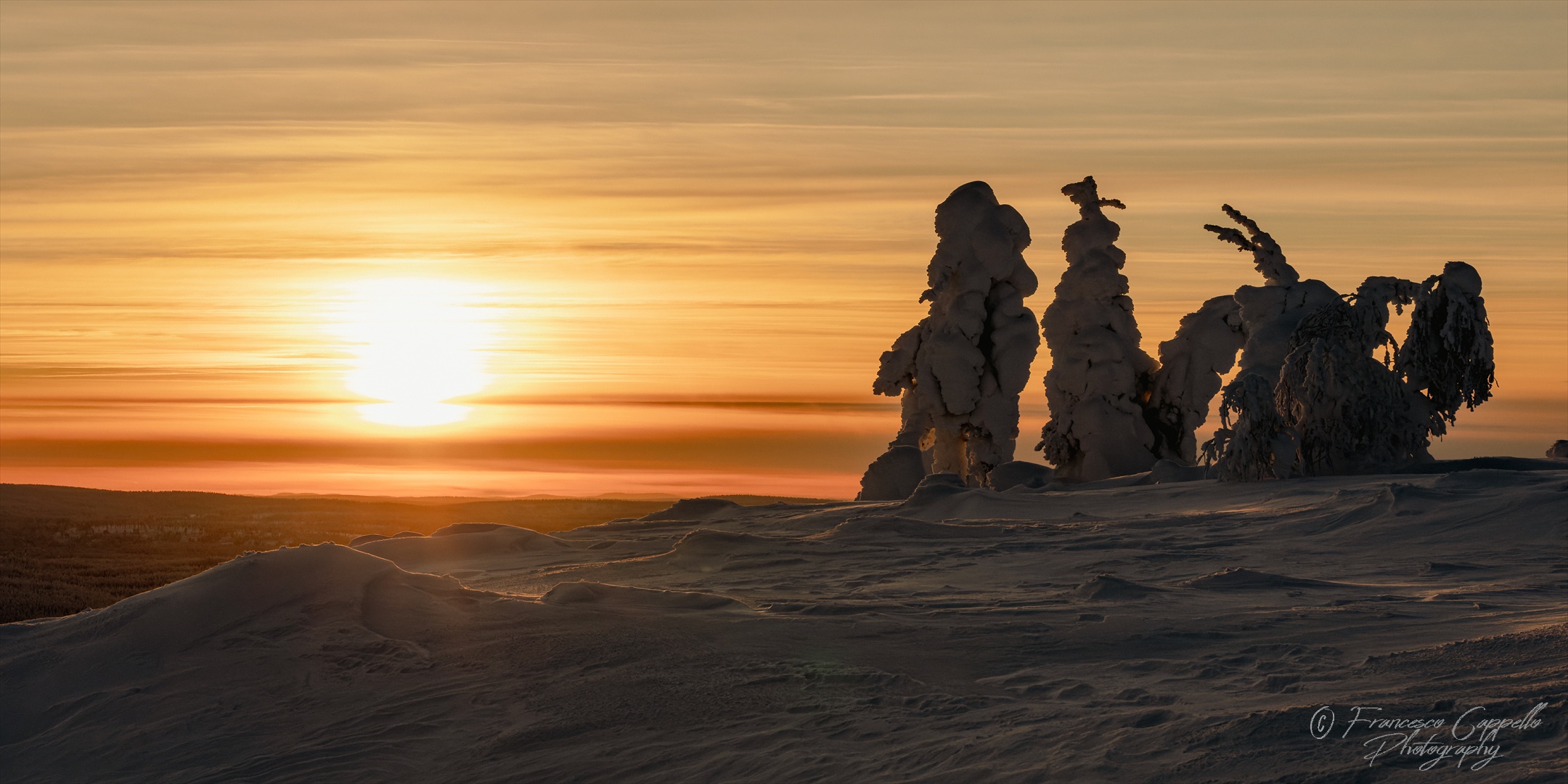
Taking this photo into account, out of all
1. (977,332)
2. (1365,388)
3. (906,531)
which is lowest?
(906,531)

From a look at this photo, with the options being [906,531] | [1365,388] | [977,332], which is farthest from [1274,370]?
[906,531]

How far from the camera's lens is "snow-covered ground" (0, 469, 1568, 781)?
6879 millimetres

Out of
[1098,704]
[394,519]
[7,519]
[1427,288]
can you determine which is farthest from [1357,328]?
[394,519]

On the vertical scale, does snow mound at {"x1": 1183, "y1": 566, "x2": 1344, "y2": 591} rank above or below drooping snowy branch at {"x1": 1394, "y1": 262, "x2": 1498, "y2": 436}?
below

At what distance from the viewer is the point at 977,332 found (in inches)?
1336

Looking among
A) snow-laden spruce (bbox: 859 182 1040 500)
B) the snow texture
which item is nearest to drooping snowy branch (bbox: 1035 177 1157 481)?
the snow texture

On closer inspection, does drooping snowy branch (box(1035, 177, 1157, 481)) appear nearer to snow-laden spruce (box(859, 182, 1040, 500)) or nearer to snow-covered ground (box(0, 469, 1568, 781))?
snow-laden spruce (box(859, 182, 1040, 500))

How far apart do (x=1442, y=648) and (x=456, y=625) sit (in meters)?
7.76

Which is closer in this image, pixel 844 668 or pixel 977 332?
pixel 844 668

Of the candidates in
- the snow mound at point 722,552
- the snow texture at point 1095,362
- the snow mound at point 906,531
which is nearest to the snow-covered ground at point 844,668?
the snow mound at point 722,552

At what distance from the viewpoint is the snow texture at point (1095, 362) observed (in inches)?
1321
